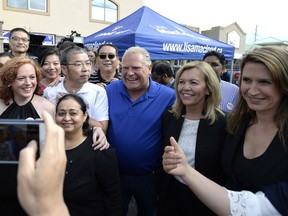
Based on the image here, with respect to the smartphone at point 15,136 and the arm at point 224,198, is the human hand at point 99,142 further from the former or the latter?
the smartphone at point 15,136

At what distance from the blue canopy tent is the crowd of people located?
272 cm

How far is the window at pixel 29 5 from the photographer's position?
53.1ft

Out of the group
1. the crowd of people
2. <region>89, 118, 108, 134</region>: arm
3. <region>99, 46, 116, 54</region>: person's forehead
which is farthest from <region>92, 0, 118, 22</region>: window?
<region>89, 118, 108, 134</region>: arm

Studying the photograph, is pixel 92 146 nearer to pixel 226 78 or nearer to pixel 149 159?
pixel 149 159

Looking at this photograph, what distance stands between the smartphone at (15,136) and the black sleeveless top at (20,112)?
1311mm

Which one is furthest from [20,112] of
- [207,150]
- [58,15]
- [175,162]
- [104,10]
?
[104,10]

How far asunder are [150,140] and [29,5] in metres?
17.2

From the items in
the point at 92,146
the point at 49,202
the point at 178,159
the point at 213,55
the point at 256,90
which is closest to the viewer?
the point at 49,202

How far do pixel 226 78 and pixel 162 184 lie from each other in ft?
20.4

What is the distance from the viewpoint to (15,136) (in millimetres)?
827

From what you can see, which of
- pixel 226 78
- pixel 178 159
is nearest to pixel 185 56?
pixel 226 78

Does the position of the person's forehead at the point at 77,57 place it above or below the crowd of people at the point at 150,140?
above

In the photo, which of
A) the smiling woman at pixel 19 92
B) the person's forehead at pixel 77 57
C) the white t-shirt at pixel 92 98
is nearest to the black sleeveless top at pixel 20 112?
the smiling woman at pixel 19 92

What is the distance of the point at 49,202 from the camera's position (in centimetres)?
60
